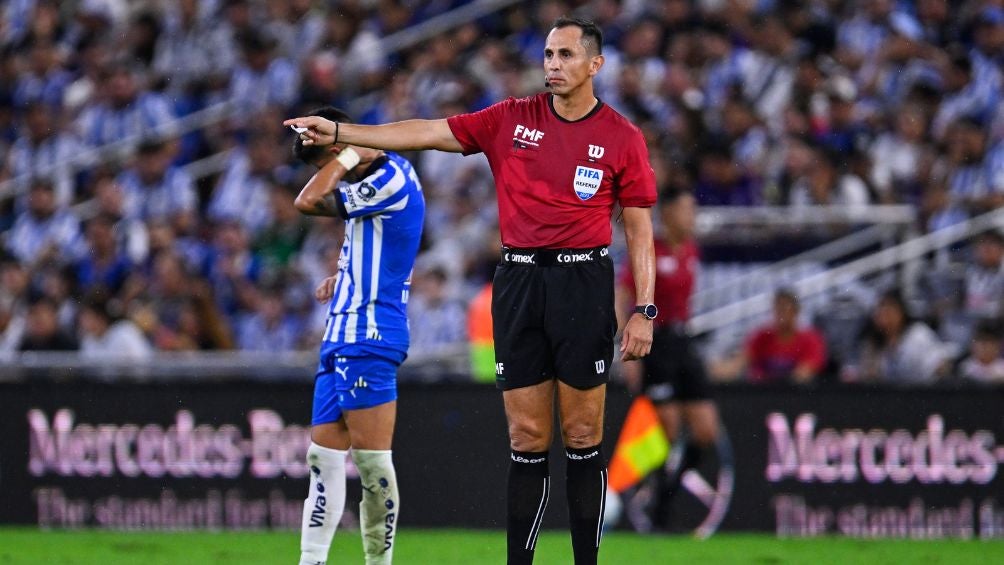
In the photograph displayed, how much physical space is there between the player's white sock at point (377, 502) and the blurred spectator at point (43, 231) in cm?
943

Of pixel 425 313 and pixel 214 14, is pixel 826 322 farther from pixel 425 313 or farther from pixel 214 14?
pixel 214 14

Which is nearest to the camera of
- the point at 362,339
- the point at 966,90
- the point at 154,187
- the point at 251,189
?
the point at 362,339

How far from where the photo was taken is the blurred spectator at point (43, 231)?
1747 cm

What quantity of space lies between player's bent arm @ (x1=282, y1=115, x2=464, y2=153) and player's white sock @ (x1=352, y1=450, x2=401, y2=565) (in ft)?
5.68

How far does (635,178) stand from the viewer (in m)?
7.80

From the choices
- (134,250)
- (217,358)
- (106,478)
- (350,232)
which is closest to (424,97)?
(134,250)

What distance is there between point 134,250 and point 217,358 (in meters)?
3.22

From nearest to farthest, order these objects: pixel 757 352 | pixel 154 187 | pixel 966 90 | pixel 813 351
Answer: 1. pixel 813 351
2. pixel 757 352
3. pixel 966 90
4. pixel 154 187

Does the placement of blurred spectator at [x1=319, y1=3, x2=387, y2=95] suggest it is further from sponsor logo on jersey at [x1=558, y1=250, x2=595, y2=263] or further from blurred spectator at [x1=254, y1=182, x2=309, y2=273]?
sponsor logo on jersey at [x1=558, y1=250, x2=595, y2=263]

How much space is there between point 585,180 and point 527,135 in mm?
345

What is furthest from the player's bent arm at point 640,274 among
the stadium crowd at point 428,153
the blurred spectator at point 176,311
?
the blurred spectator at point 176,311

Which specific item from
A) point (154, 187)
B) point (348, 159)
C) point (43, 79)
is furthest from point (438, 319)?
point (43, 79)

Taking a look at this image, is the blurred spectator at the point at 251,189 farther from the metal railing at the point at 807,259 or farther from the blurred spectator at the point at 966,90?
the blurred spectator at the point at 966,90

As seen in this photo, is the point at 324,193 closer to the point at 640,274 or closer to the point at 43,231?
the point at 640,274
